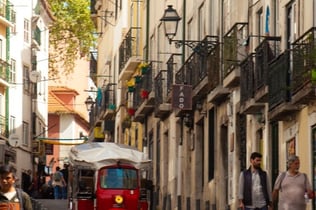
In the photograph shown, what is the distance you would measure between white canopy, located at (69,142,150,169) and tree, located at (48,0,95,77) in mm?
41356

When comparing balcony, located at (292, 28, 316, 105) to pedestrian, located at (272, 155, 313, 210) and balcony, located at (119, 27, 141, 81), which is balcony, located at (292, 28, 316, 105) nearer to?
pedestrian, located at (272, 155, 313, 210)

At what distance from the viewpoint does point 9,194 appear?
1584 cm

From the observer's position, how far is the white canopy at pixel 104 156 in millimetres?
36969

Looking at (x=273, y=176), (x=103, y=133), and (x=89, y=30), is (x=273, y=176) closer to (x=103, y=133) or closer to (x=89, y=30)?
(x=103, y=133)

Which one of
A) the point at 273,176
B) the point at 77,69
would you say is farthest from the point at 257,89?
the point at 77,69

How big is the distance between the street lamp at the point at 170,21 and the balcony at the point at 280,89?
775 centimetres

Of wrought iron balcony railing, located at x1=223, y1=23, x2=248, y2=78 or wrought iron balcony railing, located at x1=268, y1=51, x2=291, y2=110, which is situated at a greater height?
wrought iron balcony railing, located at x1=223, y1=23, x2=248, y2=78

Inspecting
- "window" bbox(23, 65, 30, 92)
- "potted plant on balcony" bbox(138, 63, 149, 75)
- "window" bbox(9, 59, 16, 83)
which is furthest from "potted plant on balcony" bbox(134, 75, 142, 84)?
"window" bbox(23, 65, 30, 92)

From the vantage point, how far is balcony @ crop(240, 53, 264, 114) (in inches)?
1163

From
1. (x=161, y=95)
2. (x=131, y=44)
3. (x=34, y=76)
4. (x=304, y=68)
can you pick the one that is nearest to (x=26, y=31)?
(x=34, y=76)

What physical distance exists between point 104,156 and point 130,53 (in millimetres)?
Answer: 15276

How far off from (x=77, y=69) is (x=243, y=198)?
76.9 metres

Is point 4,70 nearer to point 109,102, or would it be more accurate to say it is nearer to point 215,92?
point 109,102

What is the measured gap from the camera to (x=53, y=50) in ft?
269
